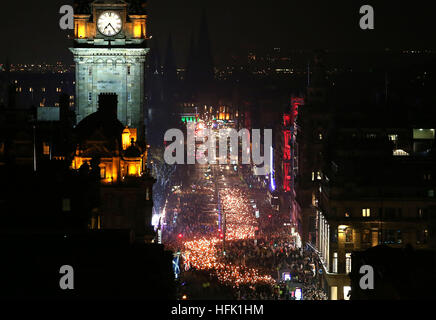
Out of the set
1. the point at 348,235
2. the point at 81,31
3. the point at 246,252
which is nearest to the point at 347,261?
the point at 348,235

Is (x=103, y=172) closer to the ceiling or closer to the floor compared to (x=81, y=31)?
closer to the floor

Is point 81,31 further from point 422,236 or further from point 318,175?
point 318,175

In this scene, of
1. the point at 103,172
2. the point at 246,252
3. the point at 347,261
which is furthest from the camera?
the point at 246,252

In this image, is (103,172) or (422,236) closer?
(103,172)

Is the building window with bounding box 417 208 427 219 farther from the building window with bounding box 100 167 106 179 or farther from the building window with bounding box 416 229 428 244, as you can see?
the building window with bounding box 100 167 106 179

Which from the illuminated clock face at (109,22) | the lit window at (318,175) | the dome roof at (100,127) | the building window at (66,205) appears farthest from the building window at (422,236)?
the building window at (66,205)

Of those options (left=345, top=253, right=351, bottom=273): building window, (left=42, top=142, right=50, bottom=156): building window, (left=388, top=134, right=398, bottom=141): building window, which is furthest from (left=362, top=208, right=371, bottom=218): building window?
(left=42, top=142, right=50, bottom=156): building window
